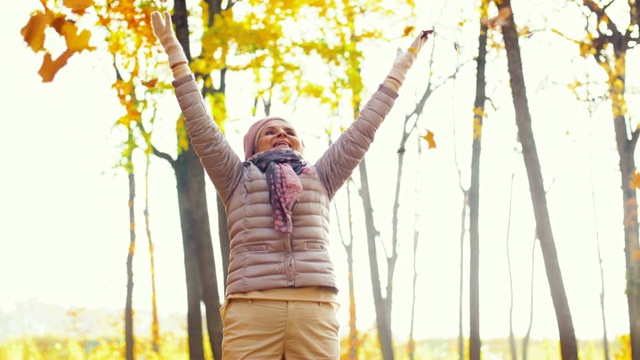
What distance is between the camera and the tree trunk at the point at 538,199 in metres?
8.63

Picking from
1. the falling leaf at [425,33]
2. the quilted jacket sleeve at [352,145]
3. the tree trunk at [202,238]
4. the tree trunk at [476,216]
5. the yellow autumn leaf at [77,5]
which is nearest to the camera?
the quilted jacket sleeve at [352,145]

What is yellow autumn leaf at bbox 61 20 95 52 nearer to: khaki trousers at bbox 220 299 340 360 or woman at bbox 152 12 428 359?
woman at bbox 152 12 428 359

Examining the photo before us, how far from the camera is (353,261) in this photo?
76.5 feet

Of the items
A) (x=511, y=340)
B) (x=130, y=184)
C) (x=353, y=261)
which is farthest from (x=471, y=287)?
(x=511, y=340)

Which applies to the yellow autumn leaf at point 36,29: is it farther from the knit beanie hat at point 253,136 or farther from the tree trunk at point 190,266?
the tree trunk at point 190,266

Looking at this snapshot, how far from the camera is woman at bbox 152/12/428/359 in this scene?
329 centimetres

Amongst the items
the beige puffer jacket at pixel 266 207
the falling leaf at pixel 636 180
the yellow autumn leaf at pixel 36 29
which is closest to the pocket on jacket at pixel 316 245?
the beige puffer jacket at pixel 266 207

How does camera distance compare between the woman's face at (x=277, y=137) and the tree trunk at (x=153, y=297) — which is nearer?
the woman's face at (x=277, y=137)

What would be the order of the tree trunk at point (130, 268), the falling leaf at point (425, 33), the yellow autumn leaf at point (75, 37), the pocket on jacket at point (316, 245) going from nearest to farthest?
1. the pocket on jacket at point (316, 245)
2. the falling leaf at point (425, 33)
3. the yellow autumn leaf at point (75, 37)
4. the tree trunk at point (130, 268)

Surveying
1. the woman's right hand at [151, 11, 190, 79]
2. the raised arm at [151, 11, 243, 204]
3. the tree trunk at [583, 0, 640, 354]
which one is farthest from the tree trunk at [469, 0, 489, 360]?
the raised arm at [151, 11, 243, 204]

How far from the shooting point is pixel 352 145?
12.3 feet

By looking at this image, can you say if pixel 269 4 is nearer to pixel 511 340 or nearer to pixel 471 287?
pixel 471 287

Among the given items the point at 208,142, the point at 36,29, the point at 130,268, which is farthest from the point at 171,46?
the point at 130,268

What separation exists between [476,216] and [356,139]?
10.1 m
